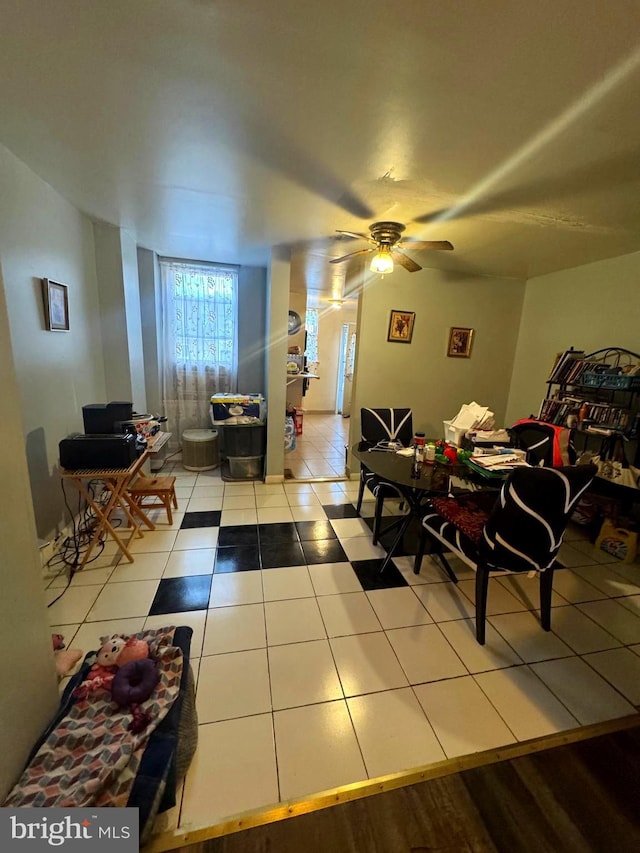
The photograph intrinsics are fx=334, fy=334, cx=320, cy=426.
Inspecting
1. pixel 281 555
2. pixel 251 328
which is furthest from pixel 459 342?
pixel 281 555

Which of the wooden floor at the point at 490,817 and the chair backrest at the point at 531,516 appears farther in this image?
the chair backrest at the point at 531,516

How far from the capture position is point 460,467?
221cm

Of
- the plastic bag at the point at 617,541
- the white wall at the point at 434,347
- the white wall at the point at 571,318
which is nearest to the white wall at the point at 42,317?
the white wall at the point at 434,347

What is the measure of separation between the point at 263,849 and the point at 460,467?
1.91m

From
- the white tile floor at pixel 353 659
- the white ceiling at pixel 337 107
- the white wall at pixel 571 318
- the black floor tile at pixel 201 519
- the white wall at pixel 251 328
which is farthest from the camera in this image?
the white wall at pixel 251 328

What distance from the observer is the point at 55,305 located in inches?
87.3

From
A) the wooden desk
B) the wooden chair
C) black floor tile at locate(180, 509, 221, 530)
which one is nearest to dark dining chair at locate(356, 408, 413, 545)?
black floor tile at locate(180, 509, 221, 530)

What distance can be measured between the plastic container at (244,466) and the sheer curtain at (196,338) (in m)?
0.96

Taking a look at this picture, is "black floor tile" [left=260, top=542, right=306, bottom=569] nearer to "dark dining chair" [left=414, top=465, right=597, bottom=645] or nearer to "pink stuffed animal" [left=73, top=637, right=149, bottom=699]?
"pink stuffed animal" [left=73, top=637, right=149, bottom=699]

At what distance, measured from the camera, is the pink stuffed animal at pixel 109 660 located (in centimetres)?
131

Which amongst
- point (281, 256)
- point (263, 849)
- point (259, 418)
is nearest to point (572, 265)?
point (281, 256)

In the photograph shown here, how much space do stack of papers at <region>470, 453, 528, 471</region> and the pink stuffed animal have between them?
2.04m

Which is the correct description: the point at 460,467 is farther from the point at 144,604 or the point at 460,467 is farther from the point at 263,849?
the point at 144,604

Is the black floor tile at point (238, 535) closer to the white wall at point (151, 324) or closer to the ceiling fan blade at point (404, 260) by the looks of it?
the white wall at point (151, 324)
